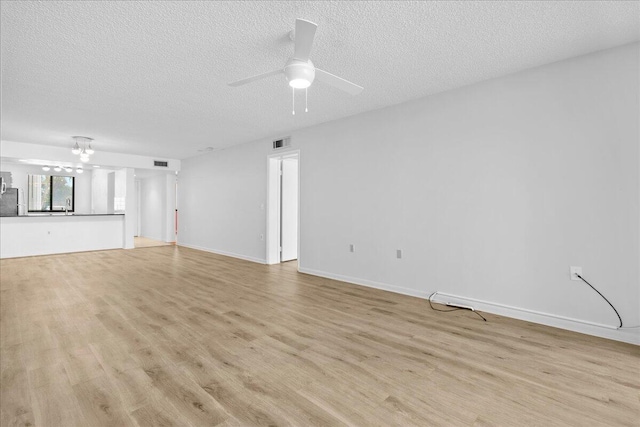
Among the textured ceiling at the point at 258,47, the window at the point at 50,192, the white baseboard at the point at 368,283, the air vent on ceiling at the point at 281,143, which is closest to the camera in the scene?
the textured ceiling at the point at 258,47

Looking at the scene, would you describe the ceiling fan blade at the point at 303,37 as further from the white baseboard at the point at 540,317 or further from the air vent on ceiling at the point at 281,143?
the air vent on ceiling at the point at 281,143

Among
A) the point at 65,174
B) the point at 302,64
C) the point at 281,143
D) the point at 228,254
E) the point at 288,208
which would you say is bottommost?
the point at 228,254

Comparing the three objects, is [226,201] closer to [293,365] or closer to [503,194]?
[293,365]

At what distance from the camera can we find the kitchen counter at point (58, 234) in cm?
699

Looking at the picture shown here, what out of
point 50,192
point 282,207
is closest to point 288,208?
point 282,207

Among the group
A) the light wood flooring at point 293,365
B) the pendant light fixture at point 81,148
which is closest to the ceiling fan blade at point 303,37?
the light wood flooring at point 293,365

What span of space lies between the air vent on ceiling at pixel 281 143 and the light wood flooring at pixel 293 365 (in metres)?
3.11

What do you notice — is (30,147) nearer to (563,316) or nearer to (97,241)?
(97,241)

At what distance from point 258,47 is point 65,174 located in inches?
422

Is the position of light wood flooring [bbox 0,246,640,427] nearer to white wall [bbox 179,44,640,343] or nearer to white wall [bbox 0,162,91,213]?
white wall [bbox 179,44,640,343]

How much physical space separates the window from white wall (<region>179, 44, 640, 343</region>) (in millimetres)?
9550

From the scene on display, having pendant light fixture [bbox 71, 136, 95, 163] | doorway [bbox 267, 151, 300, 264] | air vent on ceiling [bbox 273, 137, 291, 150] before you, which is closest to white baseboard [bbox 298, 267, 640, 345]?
doorway [bbox 267, 151, 300, 264]

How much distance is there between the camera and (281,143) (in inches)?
236

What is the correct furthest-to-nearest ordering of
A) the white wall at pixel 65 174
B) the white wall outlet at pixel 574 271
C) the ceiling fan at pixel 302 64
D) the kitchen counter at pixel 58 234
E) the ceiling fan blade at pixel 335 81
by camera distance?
the white wall at pixel 65 174
the kitchen counter at pixel 58 234
the white wall outlet at pixel 574 271
the ceiling fan blade at pixel 335 81
the ceiling fan at pixel 302 64
